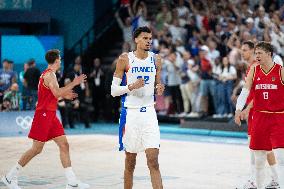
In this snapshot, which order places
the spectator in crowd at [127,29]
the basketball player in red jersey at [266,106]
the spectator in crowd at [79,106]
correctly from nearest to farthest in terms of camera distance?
the basketball player in red jersey at [266,106] < the spectator in crowd at [79,106] < the spectator in crowd at [127,29]

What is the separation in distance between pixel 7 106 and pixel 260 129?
1211 cm

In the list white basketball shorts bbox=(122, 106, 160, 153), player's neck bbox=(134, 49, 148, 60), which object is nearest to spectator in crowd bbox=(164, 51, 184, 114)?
player's neck bbox=(134, 49, 148, 60)

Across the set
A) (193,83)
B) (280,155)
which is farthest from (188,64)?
(280,155)

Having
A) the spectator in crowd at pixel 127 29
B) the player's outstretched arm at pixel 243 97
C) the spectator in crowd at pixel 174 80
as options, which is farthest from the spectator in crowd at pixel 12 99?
the player's outstretched arm at pixel 243 97

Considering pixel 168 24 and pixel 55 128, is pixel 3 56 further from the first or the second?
pixel 55 128

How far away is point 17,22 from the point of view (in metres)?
24.8

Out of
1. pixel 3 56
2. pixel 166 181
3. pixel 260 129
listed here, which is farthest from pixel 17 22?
pixel 260 129

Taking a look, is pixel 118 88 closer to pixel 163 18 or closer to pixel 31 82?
pixel 31 82

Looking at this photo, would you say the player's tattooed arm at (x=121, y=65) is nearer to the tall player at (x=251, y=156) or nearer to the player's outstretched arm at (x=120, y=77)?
the player's outstretched arm at (x=120, y=77)

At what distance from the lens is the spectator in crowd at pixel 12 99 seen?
64.9 ft

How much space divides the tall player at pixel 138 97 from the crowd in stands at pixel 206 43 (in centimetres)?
1064

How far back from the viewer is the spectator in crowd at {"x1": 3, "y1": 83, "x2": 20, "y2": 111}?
19781mm

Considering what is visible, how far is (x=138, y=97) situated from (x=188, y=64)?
12.5m

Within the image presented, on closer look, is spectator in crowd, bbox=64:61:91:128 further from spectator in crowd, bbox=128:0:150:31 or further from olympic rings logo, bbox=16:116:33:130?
spectator in crowd, bbox=128:0:150:31
